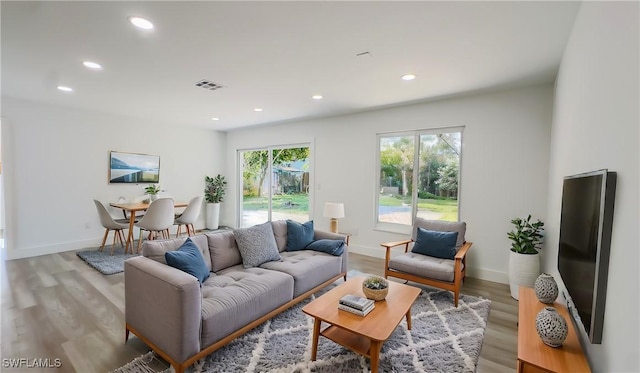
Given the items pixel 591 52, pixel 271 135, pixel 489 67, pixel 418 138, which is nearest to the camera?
pixel 591 52

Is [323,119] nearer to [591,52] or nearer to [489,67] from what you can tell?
[489,67]

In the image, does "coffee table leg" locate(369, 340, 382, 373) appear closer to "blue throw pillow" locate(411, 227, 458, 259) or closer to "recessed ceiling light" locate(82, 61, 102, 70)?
"blue throw pillow" locate(411, 227, 458, 259)

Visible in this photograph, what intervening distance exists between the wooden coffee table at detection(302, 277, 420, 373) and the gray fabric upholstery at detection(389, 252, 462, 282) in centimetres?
73

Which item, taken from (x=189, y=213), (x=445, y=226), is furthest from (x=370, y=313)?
(x=189, y=213)

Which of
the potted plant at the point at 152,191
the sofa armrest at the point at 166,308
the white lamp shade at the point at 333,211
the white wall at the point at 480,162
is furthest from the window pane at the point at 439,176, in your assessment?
the potted plant at the point at 152,191

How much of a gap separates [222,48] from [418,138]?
3.05 m

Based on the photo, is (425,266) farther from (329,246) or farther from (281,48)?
(281,48)

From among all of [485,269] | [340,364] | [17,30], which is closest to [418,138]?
[485,269]

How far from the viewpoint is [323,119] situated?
5.25 metres

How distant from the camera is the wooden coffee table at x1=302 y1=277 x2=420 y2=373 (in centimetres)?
179

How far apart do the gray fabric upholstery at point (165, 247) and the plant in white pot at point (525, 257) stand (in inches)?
128

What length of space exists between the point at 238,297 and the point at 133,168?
4.69 m

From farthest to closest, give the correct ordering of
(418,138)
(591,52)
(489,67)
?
1. (418,138)
2. (489,67)
3. (591,52)

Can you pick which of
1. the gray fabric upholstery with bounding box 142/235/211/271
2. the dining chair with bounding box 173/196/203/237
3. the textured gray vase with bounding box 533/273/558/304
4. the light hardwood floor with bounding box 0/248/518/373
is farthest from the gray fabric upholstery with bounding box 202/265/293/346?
the dining chair with bounding box 173/196/203/237
